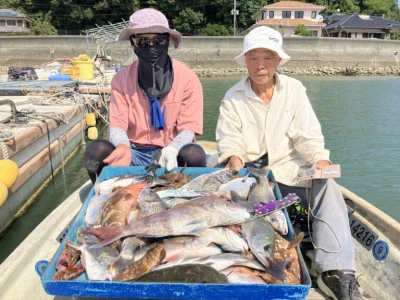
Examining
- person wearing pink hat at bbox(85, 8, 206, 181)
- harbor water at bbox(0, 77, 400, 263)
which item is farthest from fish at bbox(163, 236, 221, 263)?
harbor water at bbox(0, 77, 400, 263)

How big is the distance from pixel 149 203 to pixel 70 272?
0.70m

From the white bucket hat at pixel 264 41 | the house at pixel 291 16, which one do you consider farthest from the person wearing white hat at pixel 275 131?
the house at pixel 291 16

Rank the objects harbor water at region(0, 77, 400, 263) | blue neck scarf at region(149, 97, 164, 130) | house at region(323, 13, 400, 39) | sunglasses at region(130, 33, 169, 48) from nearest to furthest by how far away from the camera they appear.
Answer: sunglasses at region(130, 33, 169, 48) → blue neck scarf at region(149, 97, 164, 130) → harbor water at region(0, 77, 400, 263) → house at region(323, 13, 400, 39)

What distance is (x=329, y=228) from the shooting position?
2.77m

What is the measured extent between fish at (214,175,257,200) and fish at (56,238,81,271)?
40.5 inches

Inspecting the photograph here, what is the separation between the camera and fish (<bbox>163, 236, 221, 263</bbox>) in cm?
215

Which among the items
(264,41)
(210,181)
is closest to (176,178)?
(210,181)

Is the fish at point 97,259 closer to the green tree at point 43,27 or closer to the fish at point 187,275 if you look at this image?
the fish at point 187,275

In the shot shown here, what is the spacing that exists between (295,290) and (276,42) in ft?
6.88

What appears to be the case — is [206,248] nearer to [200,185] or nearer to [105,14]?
[200,185]

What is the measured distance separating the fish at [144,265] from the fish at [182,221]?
13 cm

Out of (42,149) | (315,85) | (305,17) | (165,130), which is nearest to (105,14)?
(305,17)

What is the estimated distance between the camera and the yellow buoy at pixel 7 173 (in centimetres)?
443

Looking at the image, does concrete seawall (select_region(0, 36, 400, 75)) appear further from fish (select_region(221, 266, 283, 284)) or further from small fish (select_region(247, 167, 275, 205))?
fish (select_region(221, 266, 283, 284))
